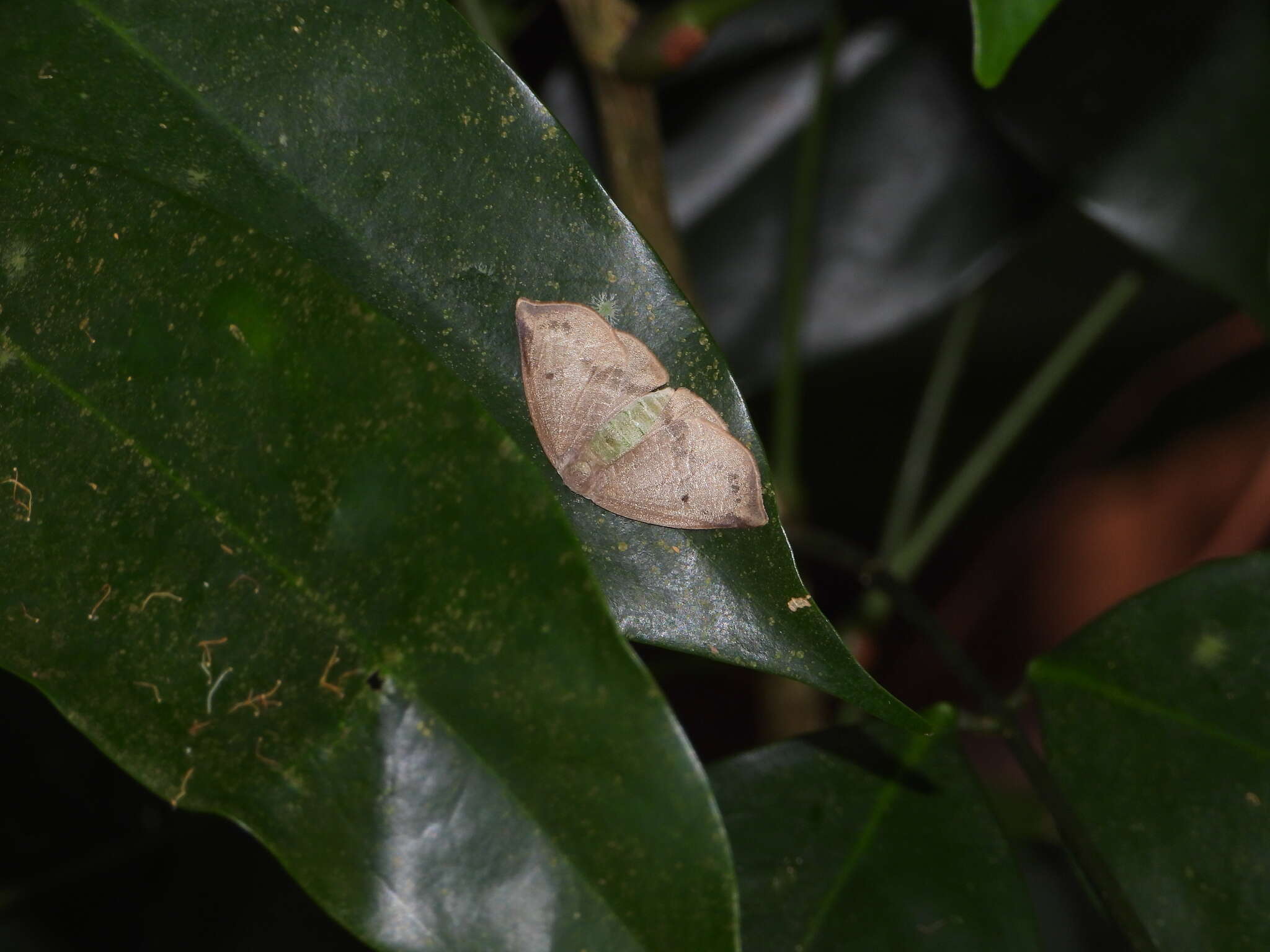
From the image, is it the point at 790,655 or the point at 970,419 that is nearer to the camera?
the point at 790,655

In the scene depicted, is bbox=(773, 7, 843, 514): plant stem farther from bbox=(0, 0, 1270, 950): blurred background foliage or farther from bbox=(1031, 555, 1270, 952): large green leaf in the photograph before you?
bbox=(1031, 555, 1270, 952): large green leaf

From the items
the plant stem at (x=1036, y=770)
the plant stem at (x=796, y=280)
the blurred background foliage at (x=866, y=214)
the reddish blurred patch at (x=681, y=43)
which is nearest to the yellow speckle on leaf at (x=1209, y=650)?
the plant stem at (x=1036, y=770)

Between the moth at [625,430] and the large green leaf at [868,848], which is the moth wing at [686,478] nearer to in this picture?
the moth at [625,430]

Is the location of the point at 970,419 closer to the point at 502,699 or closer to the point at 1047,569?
the point at 1047,569

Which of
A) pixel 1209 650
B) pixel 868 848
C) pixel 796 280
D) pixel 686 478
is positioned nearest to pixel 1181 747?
pixel 1209 650

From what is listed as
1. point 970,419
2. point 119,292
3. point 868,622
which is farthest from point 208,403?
point 970,419

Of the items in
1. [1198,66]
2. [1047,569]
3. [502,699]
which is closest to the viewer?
[502,699]
